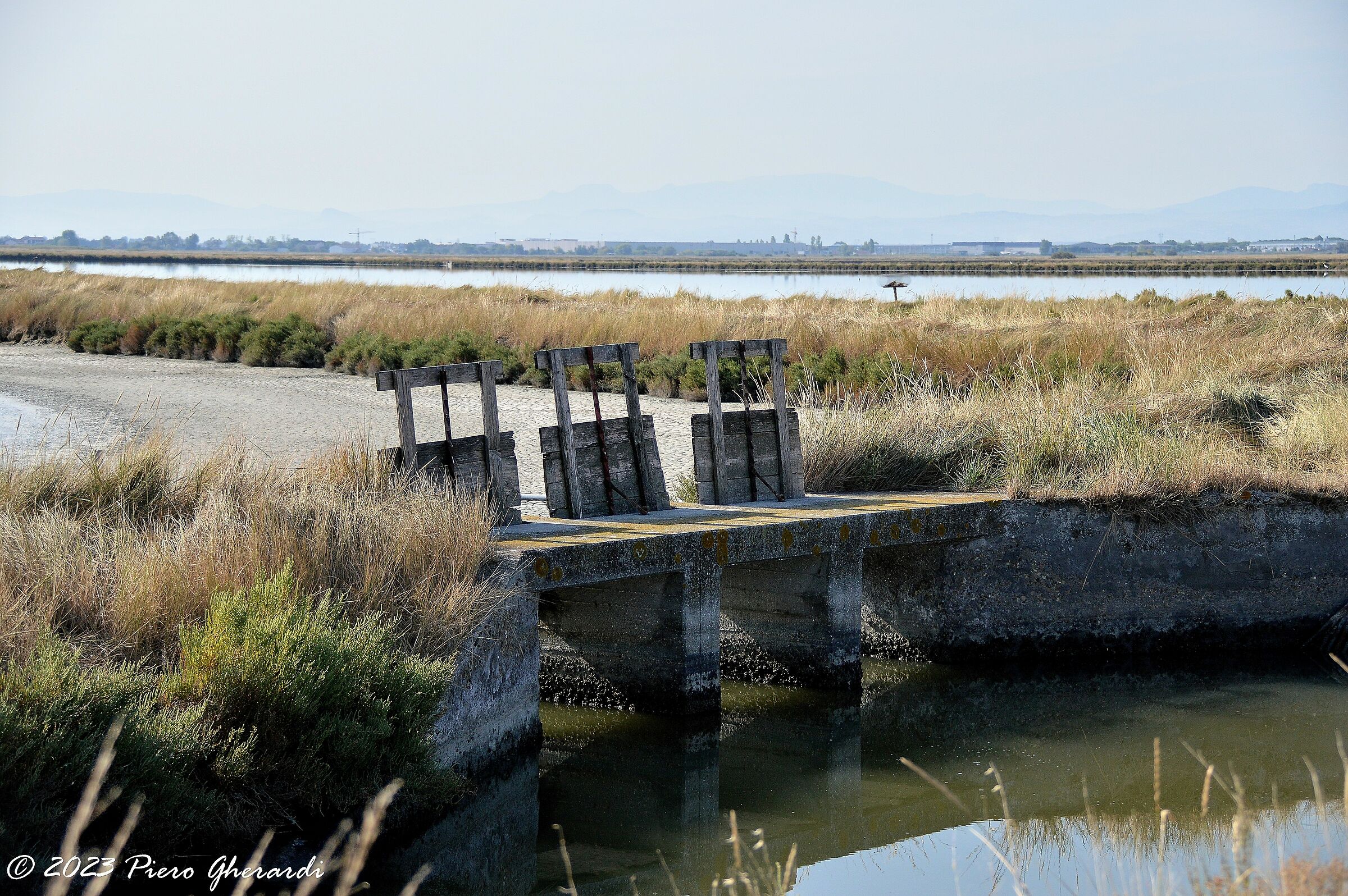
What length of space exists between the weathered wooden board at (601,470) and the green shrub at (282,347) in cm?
1512

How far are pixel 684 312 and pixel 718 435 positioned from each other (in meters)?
14.5

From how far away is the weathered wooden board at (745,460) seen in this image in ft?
24.7

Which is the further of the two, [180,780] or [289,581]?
[289,581]

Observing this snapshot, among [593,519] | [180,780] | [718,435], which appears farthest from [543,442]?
[180,780]

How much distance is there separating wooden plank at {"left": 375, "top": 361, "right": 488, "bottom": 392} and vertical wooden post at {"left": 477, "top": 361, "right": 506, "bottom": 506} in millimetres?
60

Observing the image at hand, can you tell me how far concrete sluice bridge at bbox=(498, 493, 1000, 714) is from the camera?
21.0 ft

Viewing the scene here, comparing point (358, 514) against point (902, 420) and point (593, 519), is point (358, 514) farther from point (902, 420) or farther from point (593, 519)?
point (902, 420)

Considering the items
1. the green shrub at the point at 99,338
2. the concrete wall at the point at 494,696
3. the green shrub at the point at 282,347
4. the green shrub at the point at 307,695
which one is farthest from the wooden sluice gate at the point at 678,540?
the green shrub at the point at 99,338

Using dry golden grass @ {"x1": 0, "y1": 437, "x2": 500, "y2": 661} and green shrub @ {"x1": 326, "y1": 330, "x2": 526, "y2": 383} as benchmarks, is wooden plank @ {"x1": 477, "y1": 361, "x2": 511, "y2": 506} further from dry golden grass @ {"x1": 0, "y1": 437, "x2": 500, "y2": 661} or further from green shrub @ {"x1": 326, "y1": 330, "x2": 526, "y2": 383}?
green shrub @ {"x1": 326, "y1": 330, "x2": 526, "y2": 383}

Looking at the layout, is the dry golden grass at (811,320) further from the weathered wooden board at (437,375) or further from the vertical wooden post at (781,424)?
the weathered wooden board at (437,375)

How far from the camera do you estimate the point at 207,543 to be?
5.36m

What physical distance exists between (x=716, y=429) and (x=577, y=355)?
0.98 m

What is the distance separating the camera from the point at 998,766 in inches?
258

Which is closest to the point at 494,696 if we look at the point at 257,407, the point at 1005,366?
the point at 1005,366
